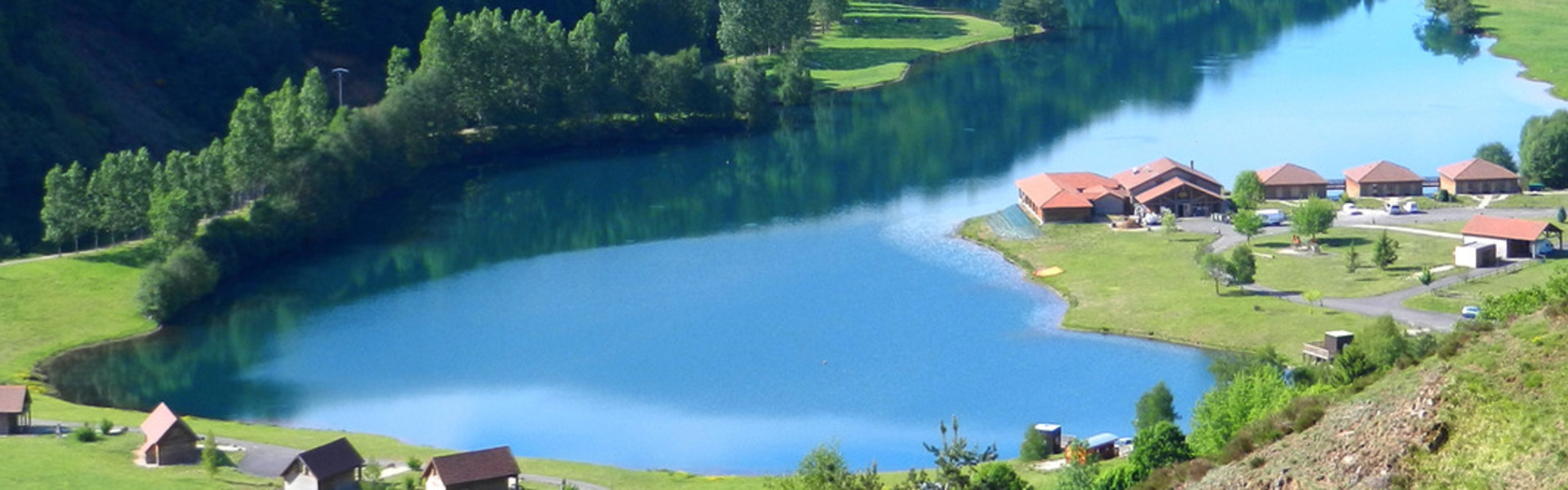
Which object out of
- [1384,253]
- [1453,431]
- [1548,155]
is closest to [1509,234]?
[1384,253]

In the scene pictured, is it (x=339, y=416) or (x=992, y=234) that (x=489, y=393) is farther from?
(x=992, y=234)

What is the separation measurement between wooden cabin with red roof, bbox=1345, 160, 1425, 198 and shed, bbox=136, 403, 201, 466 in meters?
52.3

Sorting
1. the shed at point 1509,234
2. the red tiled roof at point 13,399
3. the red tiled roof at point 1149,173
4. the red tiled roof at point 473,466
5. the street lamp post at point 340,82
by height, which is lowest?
the red tiled roof at point 473,466

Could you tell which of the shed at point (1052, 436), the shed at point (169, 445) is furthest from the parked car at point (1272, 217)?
the shed at point (169, 445)

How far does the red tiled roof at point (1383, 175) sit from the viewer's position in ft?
289

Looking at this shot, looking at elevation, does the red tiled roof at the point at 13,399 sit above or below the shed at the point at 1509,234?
below

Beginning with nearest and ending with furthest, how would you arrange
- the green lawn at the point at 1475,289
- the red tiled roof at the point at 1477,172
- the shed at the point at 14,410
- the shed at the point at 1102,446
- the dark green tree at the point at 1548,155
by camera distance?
the shed at the point at 1102,446 → the shed at the point at 14,410 → the green lawn at the point at 1475,289 → the red tiled roof at the point at 1477,172 → the dark green tree at the point at 1548,155

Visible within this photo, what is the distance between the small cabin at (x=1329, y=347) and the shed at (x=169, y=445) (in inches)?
1228

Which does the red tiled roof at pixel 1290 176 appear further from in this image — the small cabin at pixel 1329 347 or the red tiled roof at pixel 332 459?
the red tiled roof at pixel 332 459

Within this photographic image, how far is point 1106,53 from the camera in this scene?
470 ft

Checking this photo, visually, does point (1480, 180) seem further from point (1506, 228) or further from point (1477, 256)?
point (1477, 256)

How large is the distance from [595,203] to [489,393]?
3416 cm

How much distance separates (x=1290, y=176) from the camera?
292 feet

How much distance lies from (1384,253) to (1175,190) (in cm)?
1473
